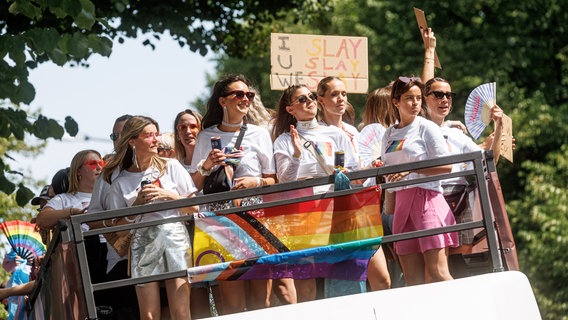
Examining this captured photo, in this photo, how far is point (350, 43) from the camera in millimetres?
10609

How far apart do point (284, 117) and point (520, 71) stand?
22.9m

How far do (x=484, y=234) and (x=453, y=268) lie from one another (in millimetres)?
1034

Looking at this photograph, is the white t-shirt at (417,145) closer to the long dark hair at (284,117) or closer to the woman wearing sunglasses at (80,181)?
the long dark hair at (284,117)

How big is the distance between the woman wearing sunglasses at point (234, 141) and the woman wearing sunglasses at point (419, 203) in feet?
2.53

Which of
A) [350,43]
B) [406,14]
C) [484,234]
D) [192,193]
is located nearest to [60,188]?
[192,193]

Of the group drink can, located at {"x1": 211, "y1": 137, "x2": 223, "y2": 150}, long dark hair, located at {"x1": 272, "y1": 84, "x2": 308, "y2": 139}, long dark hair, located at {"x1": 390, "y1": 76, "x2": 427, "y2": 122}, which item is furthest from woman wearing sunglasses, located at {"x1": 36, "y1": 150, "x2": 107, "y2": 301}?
long dark hair, located at {"x1": 390, "y1": 76, "x2": 427, "y2": 122}

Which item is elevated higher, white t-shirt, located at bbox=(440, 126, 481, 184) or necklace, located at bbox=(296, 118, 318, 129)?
necklace, located at bbox=(296, 118, 318, 129)

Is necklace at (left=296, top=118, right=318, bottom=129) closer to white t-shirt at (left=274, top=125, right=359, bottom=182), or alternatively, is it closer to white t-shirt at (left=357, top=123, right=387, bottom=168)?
white t-shirt at (left=274, top=125, right=359, bottom=182)

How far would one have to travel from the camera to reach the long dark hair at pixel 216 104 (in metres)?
8.29

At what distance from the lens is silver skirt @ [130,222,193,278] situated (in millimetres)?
6977

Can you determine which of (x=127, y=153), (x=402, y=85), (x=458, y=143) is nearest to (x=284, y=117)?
(x=402, y=85)

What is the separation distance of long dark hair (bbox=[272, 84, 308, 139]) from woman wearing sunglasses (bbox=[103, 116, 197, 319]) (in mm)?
1033

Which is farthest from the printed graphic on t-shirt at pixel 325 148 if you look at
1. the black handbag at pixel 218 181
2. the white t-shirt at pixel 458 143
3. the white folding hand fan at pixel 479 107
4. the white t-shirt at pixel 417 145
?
the white folding hand fan at pixel 479 107

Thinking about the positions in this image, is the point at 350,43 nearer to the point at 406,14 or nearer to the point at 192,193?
the point at 192,193
